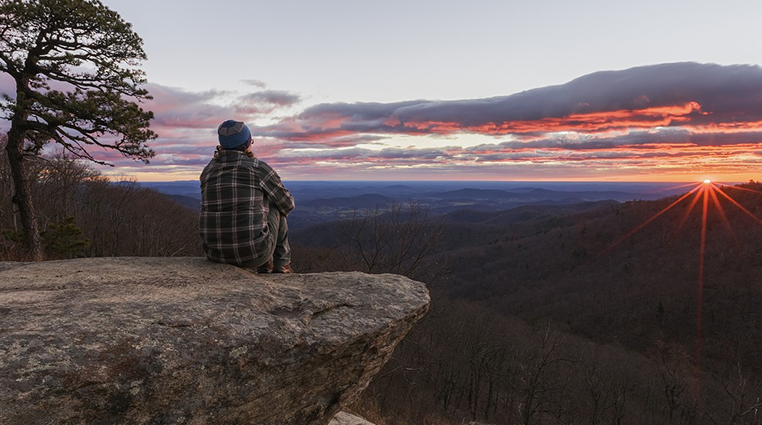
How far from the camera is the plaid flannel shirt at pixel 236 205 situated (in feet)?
14.4

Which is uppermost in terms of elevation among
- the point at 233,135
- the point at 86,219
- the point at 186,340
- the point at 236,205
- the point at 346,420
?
the point at 233,135

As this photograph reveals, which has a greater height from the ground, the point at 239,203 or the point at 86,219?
the point at 239,203

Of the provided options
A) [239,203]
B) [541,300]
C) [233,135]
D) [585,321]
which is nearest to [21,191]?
[233,135]

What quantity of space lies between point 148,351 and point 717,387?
7958 cm

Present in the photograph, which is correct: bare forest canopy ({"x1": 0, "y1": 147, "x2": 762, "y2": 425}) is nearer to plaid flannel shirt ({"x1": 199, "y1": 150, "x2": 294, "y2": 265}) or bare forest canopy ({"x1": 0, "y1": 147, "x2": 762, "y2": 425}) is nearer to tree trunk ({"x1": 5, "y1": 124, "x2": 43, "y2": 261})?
tree trunk ({"x1": 5, "y1": 124, "x2": 43, "y2": 261})

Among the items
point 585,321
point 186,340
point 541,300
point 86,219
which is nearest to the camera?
point 186,340

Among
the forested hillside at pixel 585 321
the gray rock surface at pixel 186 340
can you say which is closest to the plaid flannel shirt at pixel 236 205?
the gray rock surface at pixel 186 340

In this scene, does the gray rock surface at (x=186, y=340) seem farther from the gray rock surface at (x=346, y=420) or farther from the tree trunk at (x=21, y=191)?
the tree trunk at (x=21, y=191)

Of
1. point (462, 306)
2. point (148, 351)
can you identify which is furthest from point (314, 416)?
point (462, 306)

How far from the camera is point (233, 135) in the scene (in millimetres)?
4676

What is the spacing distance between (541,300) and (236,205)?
107m

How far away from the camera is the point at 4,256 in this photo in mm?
10891

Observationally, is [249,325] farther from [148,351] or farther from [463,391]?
[463,391]

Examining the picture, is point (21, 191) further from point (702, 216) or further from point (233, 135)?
point (702, 216)
